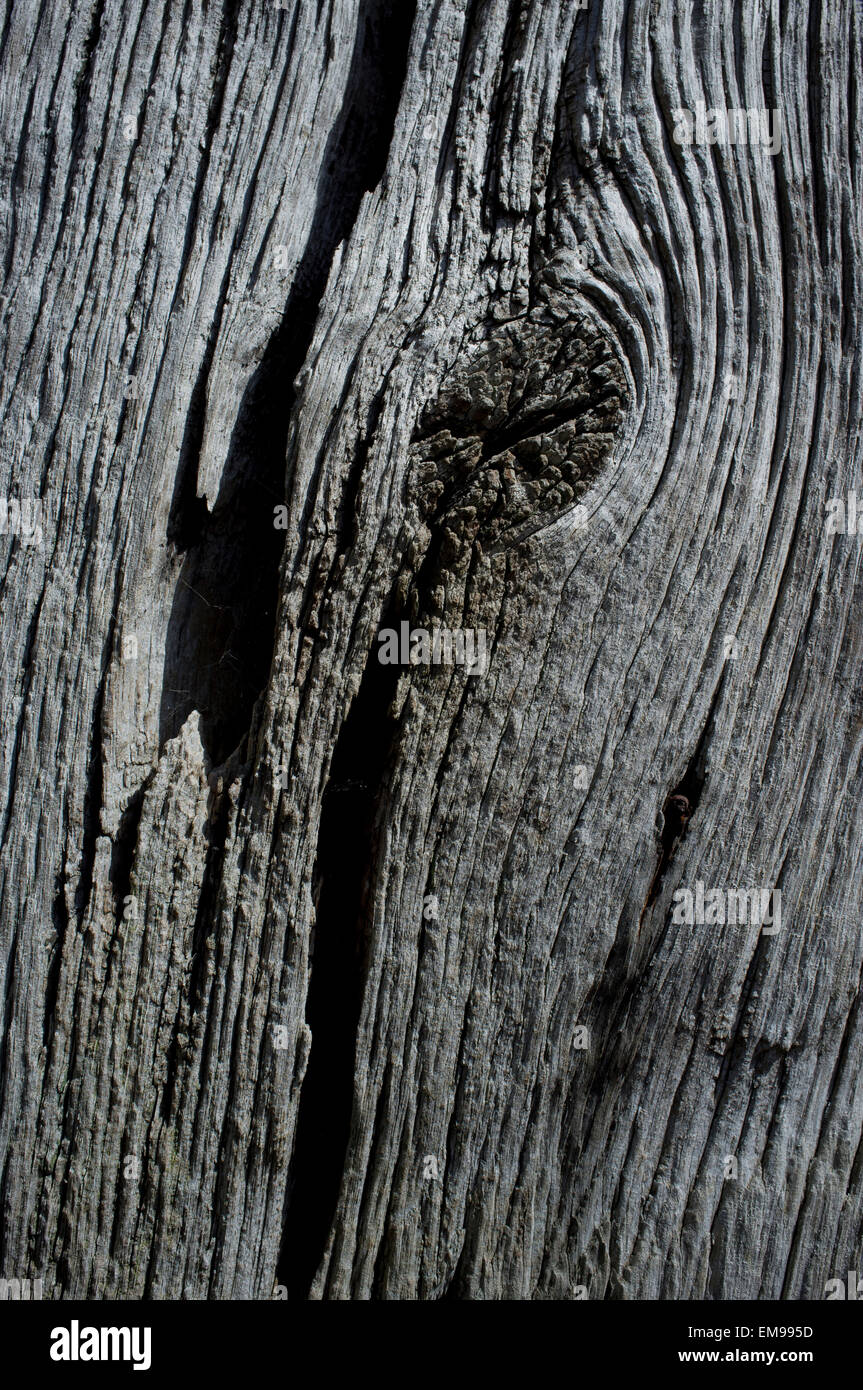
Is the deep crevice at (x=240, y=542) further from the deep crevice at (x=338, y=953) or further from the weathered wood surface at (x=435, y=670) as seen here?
the deep crevice at (x=338, y=953)

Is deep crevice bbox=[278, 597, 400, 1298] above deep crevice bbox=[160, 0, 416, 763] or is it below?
below

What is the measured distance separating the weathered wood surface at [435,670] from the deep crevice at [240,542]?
0.03 feet

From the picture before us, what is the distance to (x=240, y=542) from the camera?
1.80m

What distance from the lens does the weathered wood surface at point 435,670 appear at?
1632 mm

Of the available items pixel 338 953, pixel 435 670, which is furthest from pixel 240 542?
pixel 338 953

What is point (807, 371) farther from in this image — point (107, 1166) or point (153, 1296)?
point (153, 1296)

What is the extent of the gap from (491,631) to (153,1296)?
1.36 metres

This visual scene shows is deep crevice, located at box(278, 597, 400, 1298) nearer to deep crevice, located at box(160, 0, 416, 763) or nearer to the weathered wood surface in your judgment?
the weathered wood surface

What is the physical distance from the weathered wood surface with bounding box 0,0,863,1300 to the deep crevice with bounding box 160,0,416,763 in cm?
1

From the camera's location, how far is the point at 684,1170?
1701mm

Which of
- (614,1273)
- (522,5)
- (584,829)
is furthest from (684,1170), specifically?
(522,5)

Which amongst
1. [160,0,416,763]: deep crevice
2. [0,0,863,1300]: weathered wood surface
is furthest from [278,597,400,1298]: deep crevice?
[160,0,416,763]: deep crevice

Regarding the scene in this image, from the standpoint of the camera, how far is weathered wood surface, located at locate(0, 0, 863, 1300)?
1.63 meters

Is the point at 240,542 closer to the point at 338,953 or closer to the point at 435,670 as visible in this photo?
the point at 435,670
